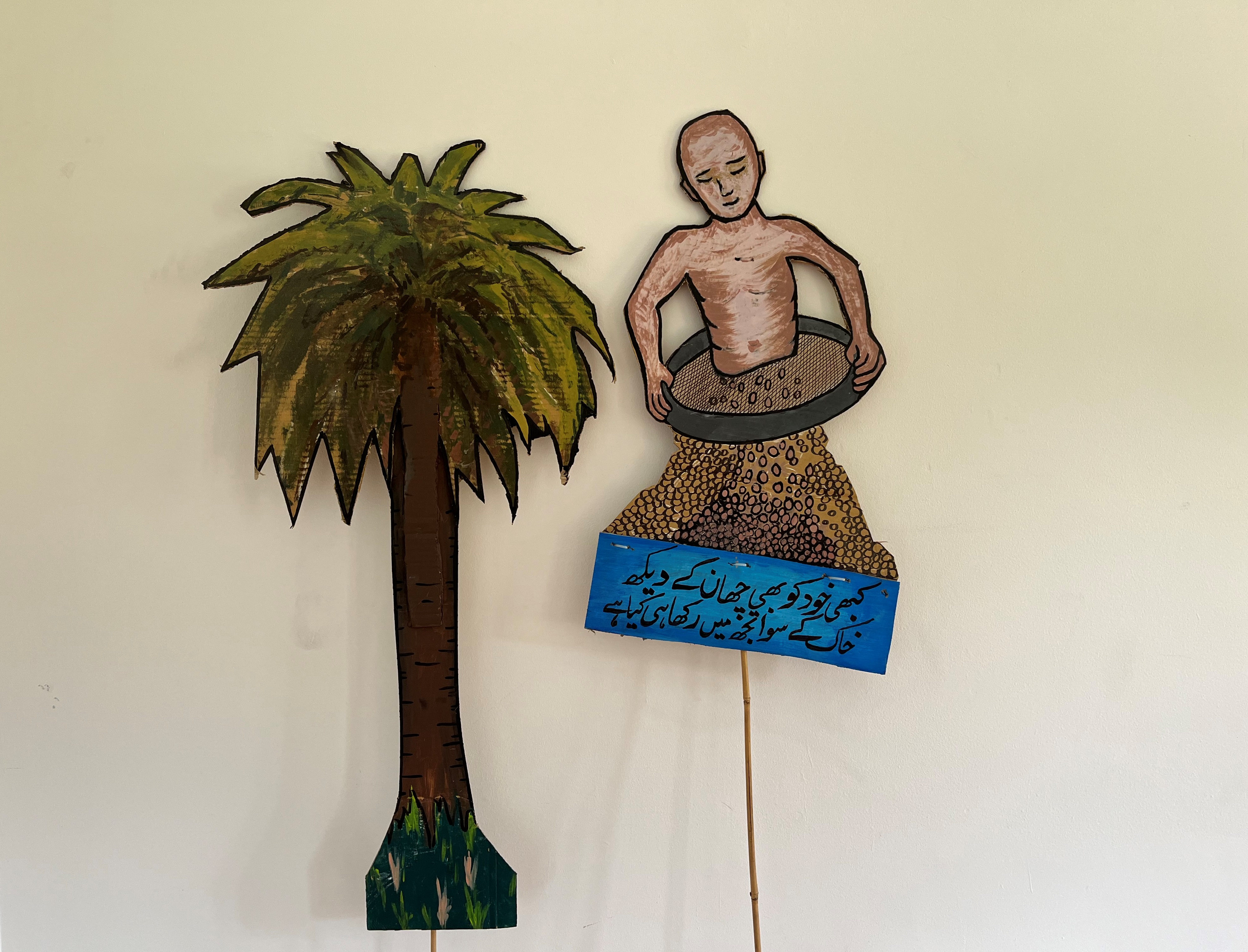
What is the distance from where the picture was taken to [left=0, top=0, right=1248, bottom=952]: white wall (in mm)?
953

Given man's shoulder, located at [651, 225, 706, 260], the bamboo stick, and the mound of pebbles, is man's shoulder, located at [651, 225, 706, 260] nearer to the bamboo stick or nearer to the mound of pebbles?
the mound of pebbles

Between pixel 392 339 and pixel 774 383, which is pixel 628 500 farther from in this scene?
pixel 392 339

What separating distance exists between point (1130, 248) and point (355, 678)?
3.95 ft

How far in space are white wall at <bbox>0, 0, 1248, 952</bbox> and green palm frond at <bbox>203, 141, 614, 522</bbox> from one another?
0.18 feet

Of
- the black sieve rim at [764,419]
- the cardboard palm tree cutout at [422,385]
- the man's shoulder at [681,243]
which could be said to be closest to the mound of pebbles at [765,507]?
the black sieve rim at [764,419]

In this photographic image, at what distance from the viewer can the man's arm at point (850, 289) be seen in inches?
37.1

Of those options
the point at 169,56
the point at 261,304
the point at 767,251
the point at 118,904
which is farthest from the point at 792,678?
the point at 169,56

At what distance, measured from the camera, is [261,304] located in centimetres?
94

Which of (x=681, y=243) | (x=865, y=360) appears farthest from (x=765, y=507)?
(x=681, y=243)

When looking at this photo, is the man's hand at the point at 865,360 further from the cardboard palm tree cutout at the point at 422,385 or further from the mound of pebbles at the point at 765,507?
the cardboard palm tree cutout at the point at 422,385

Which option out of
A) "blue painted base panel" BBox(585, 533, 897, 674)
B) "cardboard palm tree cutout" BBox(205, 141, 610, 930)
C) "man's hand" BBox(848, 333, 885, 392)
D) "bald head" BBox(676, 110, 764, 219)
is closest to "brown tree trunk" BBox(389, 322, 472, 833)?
"cardboard palm tree cutout" BBox(205, 141, 610, 930)

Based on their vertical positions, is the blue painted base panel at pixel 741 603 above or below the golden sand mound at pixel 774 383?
below

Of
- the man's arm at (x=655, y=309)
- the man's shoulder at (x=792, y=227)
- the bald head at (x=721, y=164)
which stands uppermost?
the bald head at (x=721, y=164)

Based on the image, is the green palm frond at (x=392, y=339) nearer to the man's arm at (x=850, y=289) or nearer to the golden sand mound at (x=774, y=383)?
the golden sand mound at (x=774, y=383)
